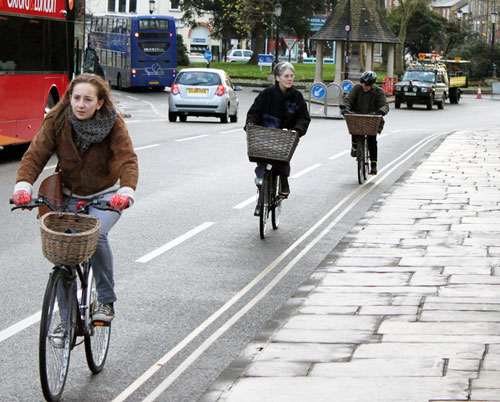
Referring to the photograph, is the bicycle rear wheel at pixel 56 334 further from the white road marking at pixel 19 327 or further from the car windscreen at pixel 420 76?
the car windscreen at pixel 420 76

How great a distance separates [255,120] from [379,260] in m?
2.24

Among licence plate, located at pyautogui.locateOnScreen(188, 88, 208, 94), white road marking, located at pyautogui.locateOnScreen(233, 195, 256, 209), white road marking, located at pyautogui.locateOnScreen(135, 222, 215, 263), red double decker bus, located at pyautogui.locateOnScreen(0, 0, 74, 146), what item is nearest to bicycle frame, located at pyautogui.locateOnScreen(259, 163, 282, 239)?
white road marking, located at pyautogui.locateOnScreen(135, 222, 215, 263)

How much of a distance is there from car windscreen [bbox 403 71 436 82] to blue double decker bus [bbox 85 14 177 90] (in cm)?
1191

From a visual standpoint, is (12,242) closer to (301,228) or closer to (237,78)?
(301,228)

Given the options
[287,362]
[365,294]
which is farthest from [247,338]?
[365,294]

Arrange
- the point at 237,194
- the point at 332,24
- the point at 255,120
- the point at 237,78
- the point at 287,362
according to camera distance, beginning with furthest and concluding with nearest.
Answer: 1. the point at 237,78
2. the point at 332,24
3. the point at 237,194
4. the point at 255,120
5. the point at 287,362

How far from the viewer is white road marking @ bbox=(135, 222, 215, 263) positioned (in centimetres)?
912

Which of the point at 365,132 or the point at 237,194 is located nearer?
the point at 237,194

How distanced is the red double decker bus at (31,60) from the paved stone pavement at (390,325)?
7.16 meters

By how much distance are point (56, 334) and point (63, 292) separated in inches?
8.2

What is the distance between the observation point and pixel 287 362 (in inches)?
221

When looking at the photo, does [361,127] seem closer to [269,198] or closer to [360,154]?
[360,154]

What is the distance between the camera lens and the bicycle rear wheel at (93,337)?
535cm

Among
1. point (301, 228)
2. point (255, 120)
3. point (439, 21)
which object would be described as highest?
point (439, 21)
